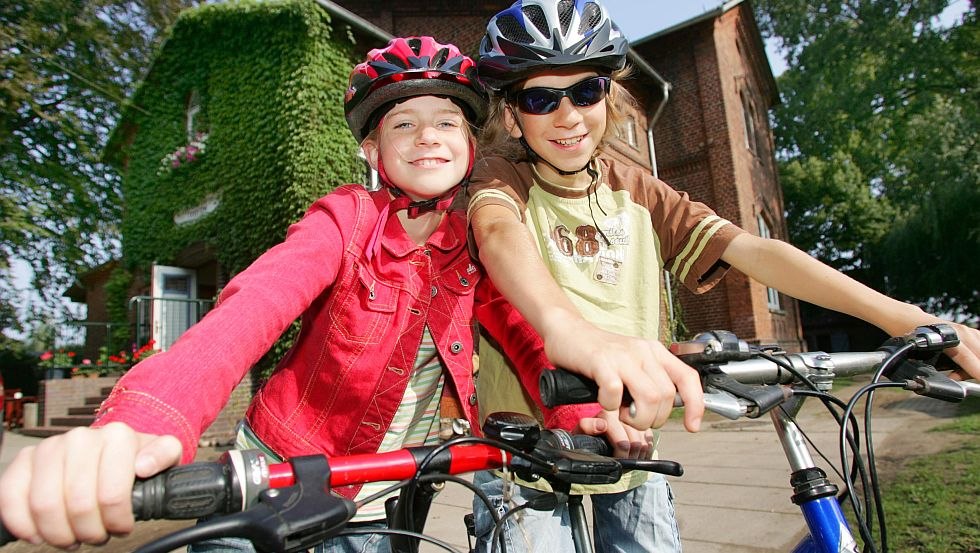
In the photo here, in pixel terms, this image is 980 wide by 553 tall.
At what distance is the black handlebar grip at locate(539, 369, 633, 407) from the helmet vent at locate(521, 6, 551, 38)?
1379 millimetres

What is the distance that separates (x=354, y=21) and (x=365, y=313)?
429 inches

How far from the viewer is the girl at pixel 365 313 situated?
0.98m

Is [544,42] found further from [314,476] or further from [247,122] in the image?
[247,122]

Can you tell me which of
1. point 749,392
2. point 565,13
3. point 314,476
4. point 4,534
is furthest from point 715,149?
point 4,534

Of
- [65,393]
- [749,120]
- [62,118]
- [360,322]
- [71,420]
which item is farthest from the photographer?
[749,120]

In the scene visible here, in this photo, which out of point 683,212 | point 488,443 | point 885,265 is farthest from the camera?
point 885,265

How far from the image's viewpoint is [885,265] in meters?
27.2

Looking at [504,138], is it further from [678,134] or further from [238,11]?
[678,134]

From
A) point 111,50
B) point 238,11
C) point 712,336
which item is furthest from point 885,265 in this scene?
point 712,336

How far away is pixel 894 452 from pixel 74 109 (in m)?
17.0

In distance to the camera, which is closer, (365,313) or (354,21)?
(365,313)

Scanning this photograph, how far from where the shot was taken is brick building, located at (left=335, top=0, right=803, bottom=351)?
586 inches

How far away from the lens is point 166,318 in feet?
39.5

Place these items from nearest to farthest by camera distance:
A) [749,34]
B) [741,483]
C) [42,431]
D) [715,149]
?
[741,483], [42,431], [715,149], [749,34]
